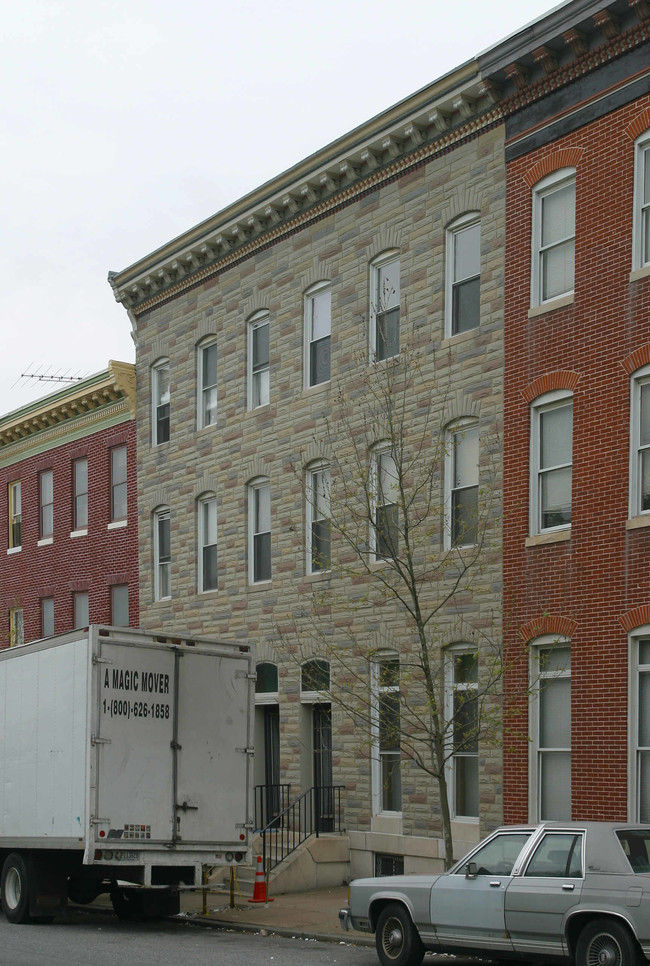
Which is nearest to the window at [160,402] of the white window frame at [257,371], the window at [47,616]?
the white window frame at [257,371]

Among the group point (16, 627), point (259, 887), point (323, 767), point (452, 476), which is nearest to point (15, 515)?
point (16, 627)

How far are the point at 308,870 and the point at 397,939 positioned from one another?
8.76 meters

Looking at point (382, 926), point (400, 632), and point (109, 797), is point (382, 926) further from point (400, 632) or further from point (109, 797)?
point (400, 632)

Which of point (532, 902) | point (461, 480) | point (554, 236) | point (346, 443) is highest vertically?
point (554, 236)

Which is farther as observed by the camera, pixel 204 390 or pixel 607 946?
pixel 204 390

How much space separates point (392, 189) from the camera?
2333cm

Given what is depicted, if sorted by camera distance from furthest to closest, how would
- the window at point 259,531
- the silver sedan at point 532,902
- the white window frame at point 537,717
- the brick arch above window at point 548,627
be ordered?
the window at point 259,531
the white window frame at point 537,717
the brick arch above window at point 548,627
the silver sedan at point 532,902

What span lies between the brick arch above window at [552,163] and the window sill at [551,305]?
185cm

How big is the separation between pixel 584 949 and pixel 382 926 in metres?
2.76

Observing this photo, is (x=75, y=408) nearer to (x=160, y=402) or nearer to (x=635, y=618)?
(x=160, y=402)

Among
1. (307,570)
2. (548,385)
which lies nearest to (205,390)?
(307,570)

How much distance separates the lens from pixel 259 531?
2659 centimetres

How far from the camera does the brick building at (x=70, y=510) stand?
103 feet

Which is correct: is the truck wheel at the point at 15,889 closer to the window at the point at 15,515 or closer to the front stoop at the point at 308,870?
the front stoop at the point at 308,870
